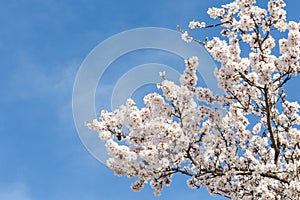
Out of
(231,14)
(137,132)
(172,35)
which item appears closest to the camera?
(137,132)

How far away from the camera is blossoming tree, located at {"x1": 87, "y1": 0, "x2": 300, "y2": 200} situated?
27.2 ft

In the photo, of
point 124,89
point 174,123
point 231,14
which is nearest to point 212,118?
point 174,123

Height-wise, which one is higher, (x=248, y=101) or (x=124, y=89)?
(x=124, y=89)

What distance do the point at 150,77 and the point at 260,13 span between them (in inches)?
182

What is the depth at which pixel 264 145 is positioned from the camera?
10.4 m

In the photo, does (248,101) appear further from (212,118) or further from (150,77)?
(150,77)

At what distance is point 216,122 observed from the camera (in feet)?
29.0

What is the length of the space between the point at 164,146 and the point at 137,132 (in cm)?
84

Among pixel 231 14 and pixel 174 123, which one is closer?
pixel 174 123

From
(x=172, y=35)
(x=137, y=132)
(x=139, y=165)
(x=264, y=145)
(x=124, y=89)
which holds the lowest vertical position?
(x=139, y=165)

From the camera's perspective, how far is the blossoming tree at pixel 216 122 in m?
8.30

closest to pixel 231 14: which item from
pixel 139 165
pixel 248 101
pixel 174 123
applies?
pixel 248 101

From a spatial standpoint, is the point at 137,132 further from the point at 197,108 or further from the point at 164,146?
the point at 197,108

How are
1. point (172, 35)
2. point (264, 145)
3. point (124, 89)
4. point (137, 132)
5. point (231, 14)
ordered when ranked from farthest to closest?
point (172, 35), point (124, 89), point (264, 145), point (231, 14), point (137, 132)
